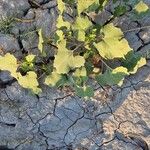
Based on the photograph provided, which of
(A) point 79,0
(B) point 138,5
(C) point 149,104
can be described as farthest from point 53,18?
(C) point 149,104

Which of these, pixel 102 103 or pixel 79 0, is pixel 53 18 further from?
pixel 102 103

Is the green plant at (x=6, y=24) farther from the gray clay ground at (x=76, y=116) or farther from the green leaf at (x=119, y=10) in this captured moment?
the green leaf at (x=119, y=10)

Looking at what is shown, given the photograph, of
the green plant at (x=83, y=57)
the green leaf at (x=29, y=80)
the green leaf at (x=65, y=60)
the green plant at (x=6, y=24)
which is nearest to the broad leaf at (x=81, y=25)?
the green plant at (x=83, y=57)

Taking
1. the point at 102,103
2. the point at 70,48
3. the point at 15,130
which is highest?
the point at 70,48

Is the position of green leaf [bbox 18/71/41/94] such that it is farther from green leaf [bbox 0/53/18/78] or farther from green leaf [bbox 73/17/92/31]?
green leaf [bbox 73/17/92/31]

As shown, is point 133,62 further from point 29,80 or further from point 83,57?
point 29,80

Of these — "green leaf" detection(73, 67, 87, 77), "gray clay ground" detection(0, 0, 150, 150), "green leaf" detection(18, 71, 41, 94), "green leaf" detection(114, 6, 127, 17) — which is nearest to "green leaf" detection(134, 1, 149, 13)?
"green leaf" detection(114, 6, 127, 17)

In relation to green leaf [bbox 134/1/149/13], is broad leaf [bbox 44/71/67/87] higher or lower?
lower
